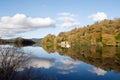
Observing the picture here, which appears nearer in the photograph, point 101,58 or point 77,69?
point 77,69

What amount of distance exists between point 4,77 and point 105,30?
9904cm

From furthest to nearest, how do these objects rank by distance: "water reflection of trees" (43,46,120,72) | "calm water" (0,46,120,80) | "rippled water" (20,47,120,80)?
"water reflection of trees" (43,46,120,72)
"rippled water" (20,47,120,80)
"calm water" (0,46,120,80)

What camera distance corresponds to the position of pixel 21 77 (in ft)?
31.4

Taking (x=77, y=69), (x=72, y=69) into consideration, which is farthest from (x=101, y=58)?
(x=72, y=69)

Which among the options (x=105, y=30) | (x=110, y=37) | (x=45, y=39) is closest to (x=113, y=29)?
(x=105, y=30)

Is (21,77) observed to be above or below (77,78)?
above

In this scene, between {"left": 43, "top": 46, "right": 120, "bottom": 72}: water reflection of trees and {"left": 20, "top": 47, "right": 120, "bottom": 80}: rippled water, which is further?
{"left": 43, "top": 46, "right": 120, "bottom": 72}: water reflection of trees

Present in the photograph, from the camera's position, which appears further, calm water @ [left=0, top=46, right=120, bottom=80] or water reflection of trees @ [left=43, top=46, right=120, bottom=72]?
water reflection of trees @ [left=43, top=46, right=120, bottom=72]

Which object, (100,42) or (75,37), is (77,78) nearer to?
(100,42)

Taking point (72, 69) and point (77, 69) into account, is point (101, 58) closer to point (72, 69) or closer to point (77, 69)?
point (77, 69)

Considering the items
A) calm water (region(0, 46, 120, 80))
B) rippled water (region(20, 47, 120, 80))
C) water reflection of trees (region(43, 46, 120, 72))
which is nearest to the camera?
calm water (region(0, 46, 120, 80))

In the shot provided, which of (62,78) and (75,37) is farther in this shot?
(75,37)

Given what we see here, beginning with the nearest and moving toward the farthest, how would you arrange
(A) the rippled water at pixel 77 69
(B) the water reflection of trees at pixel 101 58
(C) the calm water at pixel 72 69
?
(C) the calm water at pixel 72 69
(A) the rippled water at pixel 77 69
(B) the water reflection of trees at pixel 101 58

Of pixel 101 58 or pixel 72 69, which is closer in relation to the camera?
pixel 72 69
